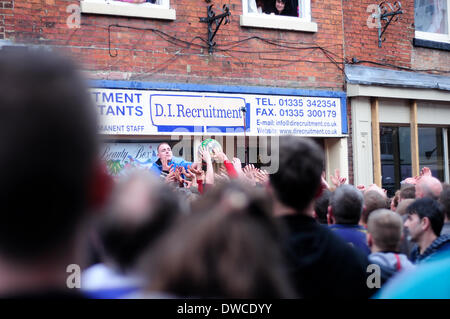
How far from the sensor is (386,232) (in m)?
3.28

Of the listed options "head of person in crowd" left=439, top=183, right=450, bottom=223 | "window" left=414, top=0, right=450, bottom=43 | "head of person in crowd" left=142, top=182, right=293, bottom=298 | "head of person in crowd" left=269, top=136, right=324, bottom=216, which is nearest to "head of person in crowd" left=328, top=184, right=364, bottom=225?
"head of person in crowd" left=439, top=183, right=450, bottom=223

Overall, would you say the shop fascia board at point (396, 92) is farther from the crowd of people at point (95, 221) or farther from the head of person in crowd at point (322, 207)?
the crowd of people at point (95, 221)

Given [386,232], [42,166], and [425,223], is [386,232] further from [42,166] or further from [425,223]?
[42,166]

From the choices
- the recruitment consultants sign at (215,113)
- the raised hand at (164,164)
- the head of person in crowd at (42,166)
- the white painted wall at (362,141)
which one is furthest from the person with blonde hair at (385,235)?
the white painted wall at (362,141)

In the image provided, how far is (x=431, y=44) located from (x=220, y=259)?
10.3 m

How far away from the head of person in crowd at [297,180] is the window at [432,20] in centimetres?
883

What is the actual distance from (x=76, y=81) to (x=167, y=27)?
709 centimetres

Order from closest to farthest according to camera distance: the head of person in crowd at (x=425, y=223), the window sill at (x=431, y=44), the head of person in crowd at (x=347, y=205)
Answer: the head of person in crowd at (x=347, y=205) < the head of person in crowd at (x=425, y=223) < the window sill at (x=431, y=44)

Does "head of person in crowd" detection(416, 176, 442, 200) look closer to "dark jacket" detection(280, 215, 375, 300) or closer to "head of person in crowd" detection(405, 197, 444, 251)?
"head of person in crowd" detection(405, 197, 444, 251)

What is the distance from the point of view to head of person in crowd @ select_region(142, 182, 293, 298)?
1.22 metres

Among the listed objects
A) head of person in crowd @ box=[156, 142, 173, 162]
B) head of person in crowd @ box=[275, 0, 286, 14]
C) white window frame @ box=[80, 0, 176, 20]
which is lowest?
head of person in crowd @ box=[156, 142, 173, 162]

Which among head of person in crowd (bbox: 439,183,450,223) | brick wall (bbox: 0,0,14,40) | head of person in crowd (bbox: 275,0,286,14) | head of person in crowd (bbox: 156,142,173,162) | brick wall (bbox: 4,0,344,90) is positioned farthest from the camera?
head of person in crowd (bbox: 275,0,286,14)

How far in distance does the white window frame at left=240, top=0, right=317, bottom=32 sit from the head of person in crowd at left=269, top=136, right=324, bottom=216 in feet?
20.2

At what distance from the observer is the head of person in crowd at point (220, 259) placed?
1.22 meters
